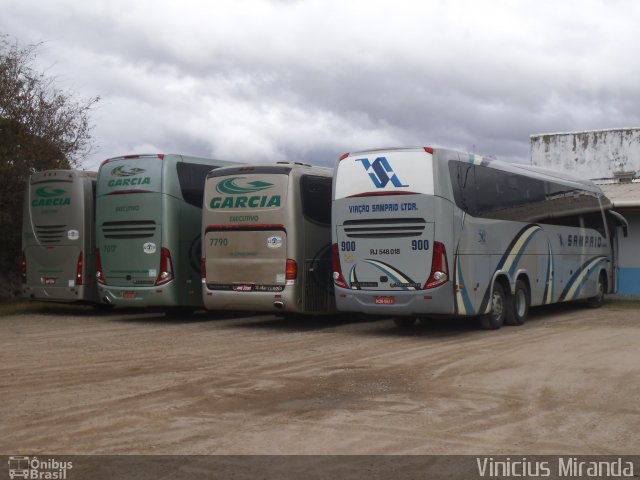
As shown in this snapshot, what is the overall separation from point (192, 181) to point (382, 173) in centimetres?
525

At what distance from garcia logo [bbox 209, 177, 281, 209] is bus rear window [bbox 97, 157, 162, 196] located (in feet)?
5.78

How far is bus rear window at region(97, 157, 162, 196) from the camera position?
18.2 metres

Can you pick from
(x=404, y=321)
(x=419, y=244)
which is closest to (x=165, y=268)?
(x=404, y=321)

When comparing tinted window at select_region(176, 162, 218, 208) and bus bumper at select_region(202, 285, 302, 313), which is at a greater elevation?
tinted window at select_region(176, 162, 218, 208)

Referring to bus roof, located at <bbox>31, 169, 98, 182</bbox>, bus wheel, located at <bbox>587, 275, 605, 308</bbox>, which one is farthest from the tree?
bus wheel, located at <bbox>587, 275, 605, 308</bbox>

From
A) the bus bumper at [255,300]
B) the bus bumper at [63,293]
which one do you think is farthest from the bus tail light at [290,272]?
the bus bumper at [63,293]

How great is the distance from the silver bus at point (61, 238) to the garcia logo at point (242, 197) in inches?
169

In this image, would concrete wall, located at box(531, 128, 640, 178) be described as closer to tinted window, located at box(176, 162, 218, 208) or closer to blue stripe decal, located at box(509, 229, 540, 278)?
blue stripe decal, located at box(509, 229, 540, 278)

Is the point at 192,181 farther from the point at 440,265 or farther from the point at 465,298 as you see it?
the point at 465,298

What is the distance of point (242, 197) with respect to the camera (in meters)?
16.7

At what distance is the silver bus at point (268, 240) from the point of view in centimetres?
1627

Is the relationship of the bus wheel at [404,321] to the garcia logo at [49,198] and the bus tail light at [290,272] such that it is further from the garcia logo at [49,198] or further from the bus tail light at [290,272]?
the garcia logo at [49,198]

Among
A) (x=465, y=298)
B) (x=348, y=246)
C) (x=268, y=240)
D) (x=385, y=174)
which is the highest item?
(x=385, y=174)

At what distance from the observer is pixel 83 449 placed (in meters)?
6.84
